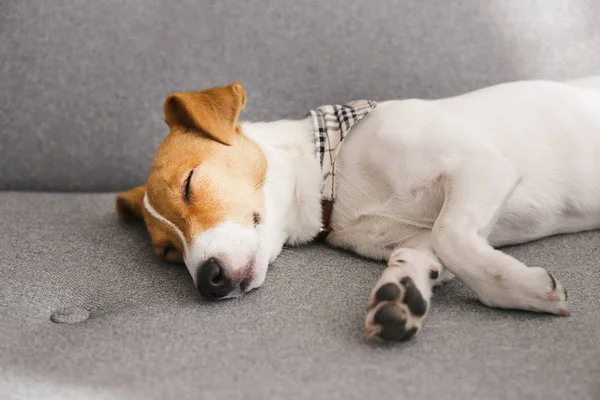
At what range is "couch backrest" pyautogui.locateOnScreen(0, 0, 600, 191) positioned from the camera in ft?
8.60

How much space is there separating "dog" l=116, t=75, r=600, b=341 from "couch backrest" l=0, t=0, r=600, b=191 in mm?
521

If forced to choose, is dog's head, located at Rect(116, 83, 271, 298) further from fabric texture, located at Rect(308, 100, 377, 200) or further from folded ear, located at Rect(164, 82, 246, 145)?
fabric texture, located at Rect(308, 100, 377, 200)

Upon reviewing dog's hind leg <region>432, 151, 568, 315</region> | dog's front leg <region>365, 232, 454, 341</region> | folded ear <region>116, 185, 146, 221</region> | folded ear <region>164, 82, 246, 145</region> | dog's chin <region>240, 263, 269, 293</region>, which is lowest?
folded ear <region>116, 185, 146, 221</region>

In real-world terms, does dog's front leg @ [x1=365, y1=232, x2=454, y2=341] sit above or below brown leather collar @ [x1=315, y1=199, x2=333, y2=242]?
above

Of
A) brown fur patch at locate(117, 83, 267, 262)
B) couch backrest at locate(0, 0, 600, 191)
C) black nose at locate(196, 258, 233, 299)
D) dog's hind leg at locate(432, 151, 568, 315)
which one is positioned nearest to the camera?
dog's hind leg at locate(432, 151, 568, 315)

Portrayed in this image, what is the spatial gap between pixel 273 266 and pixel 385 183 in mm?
425

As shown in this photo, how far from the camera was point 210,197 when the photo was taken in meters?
1.76

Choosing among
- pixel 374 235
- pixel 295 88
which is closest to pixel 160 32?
pixel 295 88

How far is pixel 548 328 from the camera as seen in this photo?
4.50 feet

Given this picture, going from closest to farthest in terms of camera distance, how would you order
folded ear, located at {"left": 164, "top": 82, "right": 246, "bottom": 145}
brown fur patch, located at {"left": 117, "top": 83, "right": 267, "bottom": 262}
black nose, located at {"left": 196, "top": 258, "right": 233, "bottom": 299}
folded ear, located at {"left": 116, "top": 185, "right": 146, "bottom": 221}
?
1. black nose, located at {"left": 196, "top": 258, "right": 233, "bottom": 299}
2. brown fur patch, located at {"left": 117, "top": 83, "right": 267, "bottom": 262}
3. folded ear, located at {"left": 164, "top": 82, "right": 246, "bottom": 145}
4. folded ear, located at {"left": 116, "top": 185, "right": 146, "bottom": 221}

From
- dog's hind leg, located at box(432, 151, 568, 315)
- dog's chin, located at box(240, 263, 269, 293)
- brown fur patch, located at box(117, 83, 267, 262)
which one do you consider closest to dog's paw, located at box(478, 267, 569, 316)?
dog's hind leg, located at box(432, 151, 568, 315)

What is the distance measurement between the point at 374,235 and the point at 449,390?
79 centimetres

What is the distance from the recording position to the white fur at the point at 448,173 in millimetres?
1700

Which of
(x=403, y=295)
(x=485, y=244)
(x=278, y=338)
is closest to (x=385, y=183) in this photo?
(x=485, y=244)
